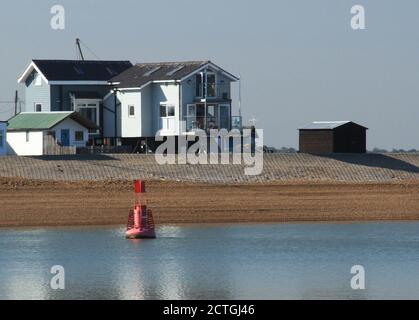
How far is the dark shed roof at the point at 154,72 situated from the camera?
266ft

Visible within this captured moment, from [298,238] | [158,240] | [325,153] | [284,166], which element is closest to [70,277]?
[158,240]

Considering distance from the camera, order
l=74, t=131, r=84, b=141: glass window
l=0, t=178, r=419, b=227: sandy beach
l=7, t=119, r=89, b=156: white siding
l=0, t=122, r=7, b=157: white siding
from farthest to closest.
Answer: l=74, t=131, r=84, b=141: glass window < l=7, t=119, r=89, b=156: white siding < l=0, t=122, r=7, b=157: white siding < l=0, t=178, r=419, b=227: sandy beach

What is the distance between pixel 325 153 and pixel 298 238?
25.5m

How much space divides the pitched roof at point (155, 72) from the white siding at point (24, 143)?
6.65m

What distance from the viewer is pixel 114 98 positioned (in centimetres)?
8331

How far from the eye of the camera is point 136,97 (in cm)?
8200

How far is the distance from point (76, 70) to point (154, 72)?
14.4 ft

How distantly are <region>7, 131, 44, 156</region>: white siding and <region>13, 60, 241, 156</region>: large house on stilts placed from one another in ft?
8.65

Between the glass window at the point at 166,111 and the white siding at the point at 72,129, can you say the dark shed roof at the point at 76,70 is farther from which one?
the glass window at the point at 166,111

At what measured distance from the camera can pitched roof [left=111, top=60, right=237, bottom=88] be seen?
8094cm
